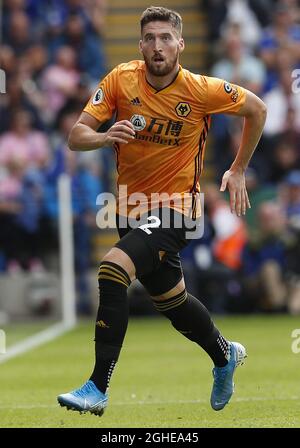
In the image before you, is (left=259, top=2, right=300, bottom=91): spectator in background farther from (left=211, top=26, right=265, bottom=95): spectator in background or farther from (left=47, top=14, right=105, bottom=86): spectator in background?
(left=47, top=14, right=105, bottom=86): spectator in background

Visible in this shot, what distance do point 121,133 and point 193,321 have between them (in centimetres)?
150

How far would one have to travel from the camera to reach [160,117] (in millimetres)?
7945

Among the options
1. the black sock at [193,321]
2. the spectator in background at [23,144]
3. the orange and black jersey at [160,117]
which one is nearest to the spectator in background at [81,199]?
the spectator in background at [23,144]

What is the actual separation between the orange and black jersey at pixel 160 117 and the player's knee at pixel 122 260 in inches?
24.2

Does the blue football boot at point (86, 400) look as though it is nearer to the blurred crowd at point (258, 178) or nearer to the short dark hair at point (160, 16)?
the short dark hair at point (160, 16)

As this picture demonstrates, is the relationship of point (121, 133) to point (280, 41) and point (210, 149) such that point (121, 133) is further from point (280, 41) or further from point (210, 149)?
point (210, 149)

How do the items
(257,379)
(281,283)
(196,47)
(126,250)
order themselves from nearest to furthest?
(126,250) < (257,379) < (281,283) < (196,47)

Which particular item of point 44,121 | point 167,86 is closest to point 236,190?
point 167,86

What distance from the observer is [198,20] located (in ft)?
69.8

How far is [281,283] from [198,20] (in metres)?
6.37

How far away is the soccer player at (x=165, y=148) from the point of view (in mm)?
7824

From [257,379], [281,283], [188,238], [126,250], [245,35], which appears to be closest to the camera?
[126,250]

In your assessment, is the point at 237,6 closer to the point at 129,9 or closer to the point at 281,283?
the point at 129,9

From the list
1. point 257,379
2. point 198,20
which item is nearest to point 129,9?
point 198,20
